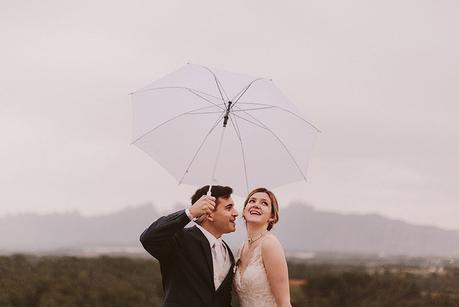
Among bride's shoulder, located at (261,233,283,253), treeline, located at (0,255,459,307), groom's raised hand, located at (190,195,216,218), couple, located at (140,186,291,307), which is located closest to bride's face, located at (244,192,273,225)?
couple, located at (140,186,291,307)

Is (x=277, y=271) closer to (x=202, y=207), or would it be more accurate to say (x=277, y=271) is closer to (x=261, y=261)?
(x=261, y=261)

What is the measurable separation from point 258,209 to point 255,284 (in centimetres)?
57

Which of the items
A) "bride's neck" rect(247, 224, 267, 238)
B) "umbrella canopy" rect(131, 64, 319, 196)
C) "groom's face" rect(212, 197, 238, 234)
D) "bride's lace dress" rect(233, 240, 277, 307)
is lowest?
"bride's lace dress" rect(233, 240, 277, 307)

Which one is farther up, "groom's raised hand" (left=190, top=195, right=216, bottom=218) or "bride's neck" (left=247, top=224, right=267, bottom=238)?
"groom's raised hand" (left=190, top=195, right=216, bottom=218)

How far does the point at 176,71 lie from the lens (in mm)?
5238

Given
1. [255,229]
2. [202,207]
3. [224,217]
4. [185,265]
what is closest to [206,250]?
[185,265]

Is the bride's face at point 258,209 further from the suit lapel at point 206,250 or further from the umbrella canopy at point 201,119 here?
the suit lapel at point 206,250

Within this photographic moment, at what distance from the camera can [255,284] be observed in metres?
5.03

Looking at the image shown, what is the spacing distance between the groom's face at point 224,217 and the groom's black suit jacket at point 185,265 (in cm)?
15

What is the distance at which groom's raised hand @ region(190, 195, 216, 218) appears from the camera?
449cm

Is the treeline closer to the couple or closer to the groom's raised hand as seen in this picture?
the couple

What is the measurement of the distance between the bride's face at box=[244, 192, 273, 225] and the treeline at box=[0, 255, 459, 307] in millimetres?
10053

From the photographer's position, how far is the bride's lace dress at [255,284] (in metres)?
5.02

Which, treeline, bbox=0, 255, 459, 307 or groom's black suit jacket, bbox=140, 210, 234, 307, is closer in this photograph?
groom's black suit jacket, bbox=140, 210, 234, 307
